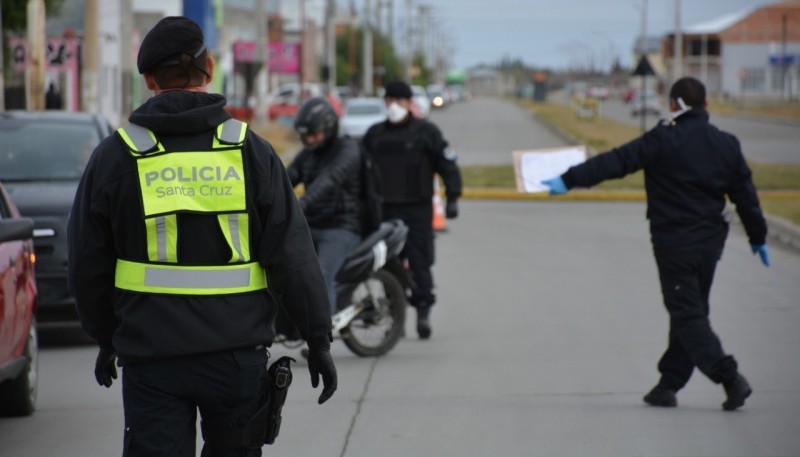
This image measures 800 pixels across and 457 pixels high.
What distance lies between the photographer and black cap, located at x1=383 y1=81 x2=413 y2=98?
10750 millimetres

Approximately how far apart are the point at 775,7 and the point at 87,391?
12757cm

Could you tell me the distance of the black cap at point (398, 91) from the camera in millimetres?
10750

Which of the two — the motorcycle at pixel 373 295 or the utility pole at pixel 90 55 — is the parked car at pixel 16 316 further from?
the utility pole at pixel 90 55

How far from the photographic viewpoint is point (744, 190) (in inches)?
304

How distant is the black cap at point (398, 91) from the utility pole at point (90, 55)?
12551 millimetres

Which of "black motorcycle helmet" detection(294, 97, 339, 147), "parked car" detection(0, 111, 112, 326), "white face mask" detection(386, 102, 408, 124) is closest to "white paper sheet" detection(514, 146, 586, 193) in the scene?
"black motorcycle helmet" detection(294, 97, 339, 147)

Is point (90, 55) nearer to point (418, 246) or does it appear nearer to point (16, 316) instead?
point (418, 246)

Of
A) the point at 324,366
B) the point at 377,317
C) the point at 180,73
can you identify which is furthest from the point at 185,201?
the point at 377,317

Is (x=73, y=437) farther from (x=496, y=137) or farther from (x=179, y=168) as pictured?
(x=496, y=137)

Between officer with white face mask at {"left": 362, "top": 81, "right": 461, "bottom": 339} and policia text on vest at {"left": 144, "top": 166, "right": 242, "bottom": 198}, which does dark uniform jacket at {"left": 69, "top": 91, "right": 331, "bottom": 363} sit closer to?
policia text on vest at {"left": 144, "top": 166, "right": 242, "bottom": 198}

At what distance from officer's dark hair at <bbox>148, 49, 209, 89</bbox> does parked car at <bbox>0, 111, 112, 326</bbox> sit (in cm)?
608

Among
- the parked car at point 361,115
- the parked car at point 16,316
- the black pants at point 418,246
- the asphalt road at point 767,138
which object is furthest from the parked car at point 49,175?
the parked car at point 361,115

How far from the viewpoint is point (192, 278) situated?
13.5 feet

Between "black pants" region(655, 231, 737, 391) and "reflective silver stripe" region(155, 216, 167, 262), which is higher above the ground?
"reflective silver stripe" region(155, 216, 167, 262)
